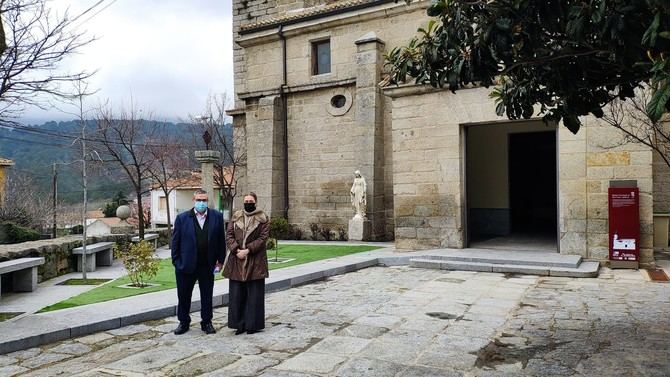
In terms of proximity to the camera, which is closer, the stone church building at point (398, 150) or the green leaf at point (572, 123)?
the green leaf at point (572, 123)

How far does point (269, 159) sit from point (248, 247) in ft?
45.6

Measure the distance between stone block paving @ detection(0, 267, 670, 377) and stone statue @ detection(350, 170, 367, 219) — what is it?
28.9 feet

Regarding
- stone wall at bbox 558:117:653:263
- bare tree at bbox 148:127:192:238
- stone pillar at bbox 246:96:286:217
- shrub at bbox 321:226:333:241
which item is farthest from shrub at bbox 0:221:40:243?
stone wall at bbox 558:117:653:263

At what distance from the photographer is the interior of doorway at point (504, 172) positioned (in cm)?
1662

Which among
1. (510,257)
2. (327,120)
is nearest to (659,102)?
(510,257)

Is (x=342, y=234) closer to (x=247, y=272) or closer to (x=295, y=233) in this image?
(x=295, y=233)

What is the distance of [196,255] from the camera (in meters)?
6.27

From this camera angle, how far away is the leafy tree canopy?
3477mm

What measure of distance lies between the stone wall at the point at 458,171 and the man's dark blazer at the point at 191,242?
7586 mm

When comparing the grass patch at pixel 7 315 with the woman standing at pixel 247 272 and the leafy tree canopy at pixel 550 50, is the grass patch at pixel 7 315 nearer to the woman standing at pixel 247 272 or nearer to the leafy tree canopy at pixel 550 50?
the woman standing at pixel 247 272

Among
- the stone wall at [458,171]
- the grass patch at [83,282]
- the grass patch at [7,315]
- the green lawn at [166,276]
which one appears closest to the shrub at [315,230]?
the green lawn at [166,276]

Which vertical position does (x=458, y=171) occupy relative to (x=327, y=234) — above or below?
above

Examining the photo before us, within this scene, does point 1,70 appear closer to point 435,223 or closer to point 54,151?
point 435,223

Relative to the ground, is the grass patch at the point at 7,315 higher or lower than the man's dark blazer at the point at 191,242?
lower
